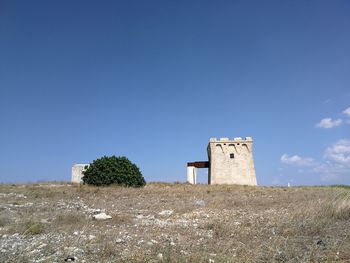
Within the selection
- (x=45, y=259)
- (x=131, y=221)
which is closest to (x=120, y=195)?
(x=131, y=221)

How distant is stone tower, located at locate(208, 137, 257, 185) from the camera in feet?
113

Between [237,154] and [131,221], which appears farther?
[237,154]

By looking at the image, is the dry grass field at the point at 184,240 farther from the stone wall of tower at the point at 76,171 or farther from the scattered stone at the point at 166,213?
the stone wall of tower at the point at 76,171

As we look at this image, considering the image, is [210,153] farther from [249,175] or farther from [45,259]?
[45,259]

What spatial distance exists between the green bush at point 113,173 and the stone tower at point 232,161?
11.9m

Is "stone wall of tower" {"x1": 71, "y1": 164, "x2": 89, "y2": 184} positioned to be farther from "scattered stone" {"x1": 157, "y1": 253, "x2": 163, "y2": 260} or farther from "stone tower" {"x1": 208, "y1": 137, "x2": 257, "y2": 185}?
"scattered stone" {"x1": 157, "y1": 253, "x2": 163, "y2": 260}

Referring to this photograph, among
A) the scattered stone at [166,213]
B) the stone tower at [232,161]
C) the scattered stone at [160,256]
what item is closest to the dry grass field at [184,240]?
the scattered stone at [160,256]

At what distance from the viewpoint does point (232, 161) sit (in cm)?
3484

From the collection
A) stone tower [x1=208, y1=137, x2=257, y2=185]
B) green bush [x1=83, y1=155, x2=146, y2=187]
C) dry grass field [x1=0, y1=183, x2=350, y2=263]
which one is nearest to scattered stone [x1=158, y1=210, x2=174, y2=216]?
dry grass field [x1=0, y1=183, x2=350, y2=263]

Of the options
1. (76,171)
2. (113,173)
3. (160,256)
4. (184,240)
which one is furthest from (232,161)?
(160,256)

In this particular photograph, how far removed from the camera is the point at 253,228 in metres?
6.74

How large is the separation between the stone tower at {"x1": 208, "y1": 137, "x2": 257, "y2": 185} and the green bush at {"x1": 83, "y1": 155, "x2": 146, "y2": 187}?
11.9 metres

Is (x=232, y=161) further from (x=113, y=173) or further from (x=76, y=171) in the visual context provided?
(x=76, y=171)

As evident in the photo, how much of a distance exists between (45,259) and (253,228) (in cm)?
417
